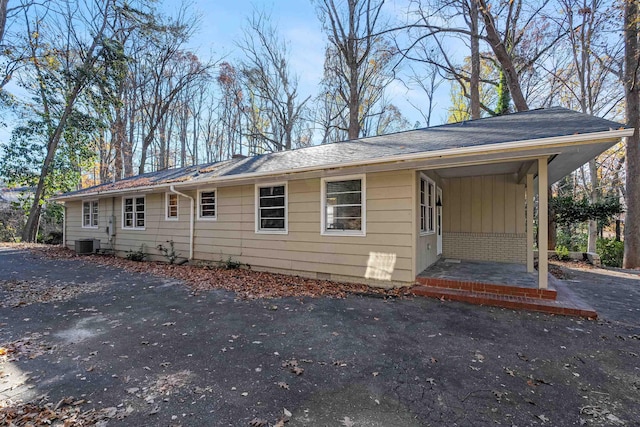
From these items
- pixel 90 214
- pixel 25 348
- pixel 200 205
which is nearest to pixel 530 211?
pixel 25 348

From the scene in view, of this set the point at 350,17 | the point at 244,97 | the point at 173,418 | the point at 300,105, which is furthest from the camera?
the point at 244,97

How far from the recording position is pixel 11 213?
1800 cm

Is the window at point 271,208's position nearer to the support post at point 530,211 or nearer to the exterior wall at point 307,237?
the exterior wall at point 307,237

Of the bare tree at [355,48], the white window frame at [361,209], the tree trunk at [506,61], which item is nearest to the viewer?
the white window frame at [361,209]

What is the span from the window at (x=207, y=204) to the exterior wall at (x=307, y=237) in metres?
0.19

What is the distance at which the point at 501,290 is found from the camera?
4.96 meters

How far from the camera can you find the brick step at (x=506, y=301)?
4.22m

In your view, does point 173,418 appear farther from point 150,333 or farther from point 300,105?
point 300,105

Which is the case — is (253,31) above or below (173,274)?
above

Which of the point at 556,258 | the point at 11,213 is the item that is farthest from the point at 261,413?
the point at 11,213

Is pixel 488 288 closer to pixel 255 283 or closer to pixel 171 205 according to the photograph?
pixel 255 283

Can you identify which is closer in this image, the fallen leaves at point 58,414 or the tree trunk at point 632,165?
the fallen leaves at point 58,414

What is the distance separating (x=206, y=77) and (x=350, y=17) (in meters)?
10.4

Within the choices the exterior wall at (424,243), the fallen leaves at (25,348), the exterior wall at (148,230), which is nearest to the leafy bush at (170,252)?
the exterior wall at (148,230)
